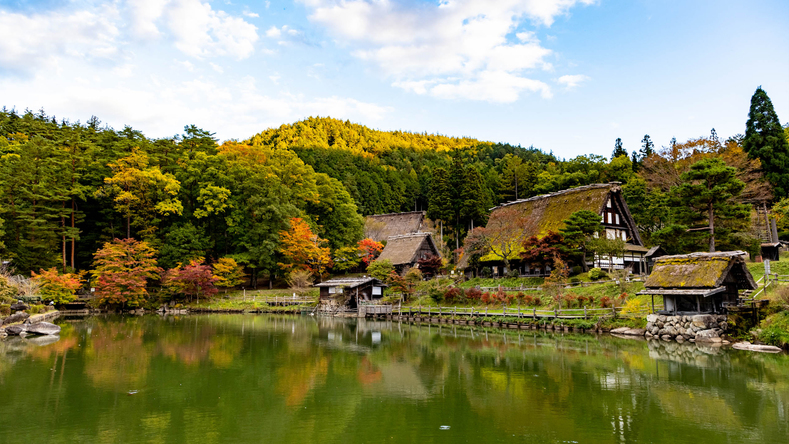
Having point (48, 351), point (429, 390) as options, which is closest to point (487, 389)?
point (429, 390)

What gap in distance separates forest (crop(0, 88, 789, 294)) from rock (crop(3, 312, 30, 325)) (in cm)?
804

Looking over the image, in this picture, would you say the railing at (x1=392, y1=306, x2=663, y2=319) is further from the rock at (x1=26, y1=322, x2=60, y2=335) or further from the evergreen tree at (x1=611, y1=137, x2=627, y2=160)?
the evergreen tree at (x1=611, y1=137, x2=627, y2=160)

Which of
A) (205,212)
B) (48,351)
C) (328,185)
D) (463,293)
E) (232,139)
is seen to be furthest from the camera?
(232,139)

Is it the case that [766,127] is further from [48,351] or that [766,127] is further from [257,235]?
[48,351]

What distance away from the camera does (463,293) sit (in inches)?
1139

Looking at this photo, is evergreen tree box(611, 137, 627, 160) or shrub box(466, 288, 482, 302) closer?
shrub box(466, 288, 482, 302)

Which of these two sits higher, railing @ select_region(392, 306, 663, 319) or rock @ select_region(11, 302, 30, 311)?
rock @ select_region(11, 302, 30, 311)

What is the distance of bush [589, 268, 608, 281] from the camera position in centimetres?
2450

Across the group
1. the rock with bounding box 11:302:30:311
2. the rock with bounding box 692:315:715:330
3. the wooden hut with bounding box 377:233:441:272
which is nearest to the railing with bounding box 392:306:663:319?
the rock with bounding box 692:315:715:330

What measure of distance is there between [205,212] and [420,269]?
17.6 metres

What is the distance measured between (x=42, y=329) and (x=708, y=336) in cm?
2648

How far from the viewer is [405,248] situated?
38906mm

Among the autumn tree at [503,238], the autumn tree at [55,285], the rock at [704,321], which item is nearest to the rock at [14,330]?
the autumn tree at [55,285]

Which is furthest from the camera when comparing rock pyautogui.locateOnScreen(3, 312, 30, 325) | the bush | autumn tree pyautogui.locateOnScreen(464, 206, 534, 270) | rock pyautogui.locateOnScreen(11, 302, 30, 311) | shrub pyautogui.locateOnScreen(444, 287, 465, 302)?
autumn tree pyautogui.locateOnScreen(464, 206, 534, 270)
